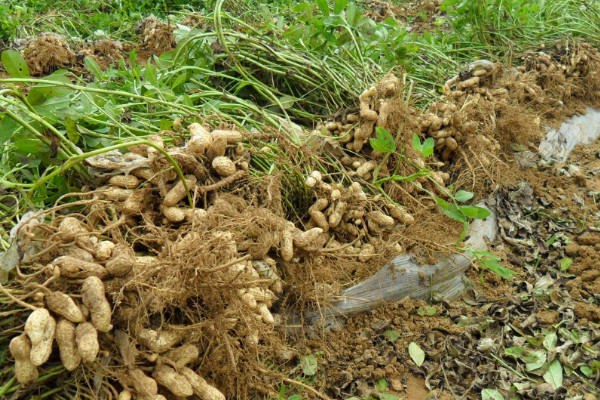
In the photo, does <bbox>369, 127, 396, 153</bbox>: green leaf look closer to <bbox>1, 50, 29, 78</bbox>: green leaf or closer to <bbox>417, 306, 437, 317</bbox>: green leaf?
<bbox>417, 306, 437, 317</bbox>: green leaf

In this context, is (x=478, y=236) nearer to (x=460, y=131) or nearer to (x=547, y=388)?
(x=460, y=131)

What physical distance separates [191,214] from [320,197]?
0.75 metres

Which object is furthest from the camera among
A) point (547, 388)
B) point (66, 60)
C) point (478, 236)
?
point (66, 60)

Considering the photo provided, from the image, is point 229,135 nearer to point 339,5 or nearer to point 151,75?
point 151,75

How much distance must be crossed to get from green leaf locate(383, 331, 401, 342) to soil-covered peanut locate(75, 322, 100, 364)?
Result: 1329mm

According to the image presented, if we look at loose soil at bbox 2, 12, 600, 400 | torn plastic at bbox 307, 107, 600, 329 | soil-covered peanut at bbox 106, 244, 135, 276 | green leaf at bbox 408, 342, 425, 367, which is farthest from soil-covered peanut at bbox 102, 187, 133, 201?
green leaf at bbox 408, 342, 425, 367

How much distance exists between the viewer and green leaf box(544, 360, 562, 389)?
219 cm

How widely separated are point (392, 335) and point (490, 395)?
18.4 inches

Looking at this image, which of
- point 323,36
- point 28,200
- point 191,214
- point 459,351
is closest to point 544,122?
point 323,36

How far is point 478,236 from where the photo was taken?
3.03m

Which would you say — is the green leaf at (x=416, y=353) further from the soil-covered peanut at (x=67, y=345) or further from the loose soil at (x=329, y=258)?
the soil-covered peanut at (x=67, y=345)

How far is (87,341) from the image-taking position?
144 cm

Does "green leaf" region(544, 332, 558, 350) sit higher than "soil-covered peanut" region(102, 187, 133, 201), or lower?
lower

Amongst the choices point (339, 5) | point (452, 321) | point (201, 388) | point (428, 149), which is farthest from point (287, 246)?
point (339, 5)
